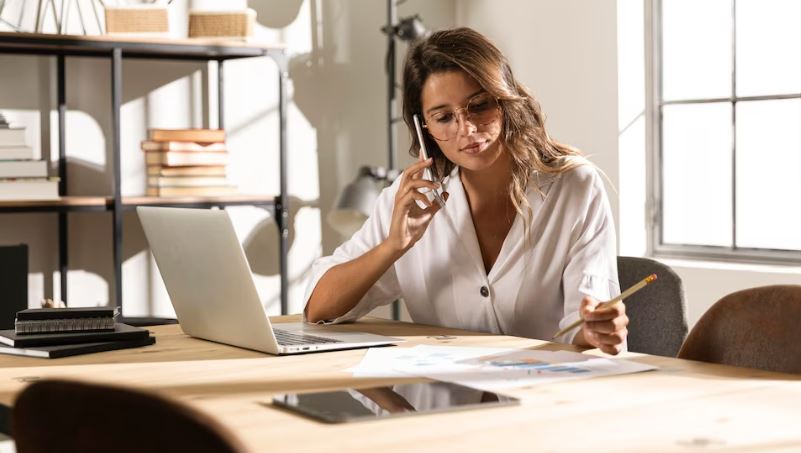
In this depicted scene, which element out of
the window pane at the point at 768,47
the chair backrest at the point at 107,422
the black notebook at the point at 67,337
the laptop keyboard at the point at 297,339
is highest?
the window pane at the point at 768,47

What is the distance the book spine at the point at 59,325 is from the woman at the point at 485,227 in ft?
1.63

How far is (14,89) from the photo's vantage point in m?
3.70

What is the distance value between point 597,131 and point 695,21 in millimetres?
524

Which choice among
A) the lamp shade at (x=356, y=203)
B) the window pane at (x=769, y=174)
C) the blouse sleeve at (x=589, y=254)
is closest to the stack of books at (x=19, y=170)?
the lamp shade at (x=356, y=203)

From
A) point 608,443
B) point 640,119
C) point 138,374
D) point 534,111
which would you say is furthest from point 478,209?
point 640,119

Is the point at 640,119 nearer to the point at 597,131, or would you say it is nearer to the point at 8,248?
the point at 597,131

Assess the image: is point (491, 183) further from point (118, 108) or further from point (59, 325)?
point (118, 108)

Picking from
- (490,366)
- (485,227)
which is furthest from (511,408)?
(485,227)

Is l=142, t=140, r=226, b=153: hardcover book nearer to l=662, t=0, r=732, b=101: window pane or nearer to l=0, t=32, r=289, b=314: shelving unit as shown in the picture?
l=0, t=32, r=289, b=314: shelving unit

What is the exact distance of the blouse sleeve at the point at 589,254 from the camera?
2.19 meters

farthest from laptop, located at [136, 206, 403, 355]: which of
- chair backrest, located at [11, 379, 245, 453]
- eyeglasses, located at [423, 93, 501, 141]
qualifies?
chair backrest, located at [11, 379, 245, 453]

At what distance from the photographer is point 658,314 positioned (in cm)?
235

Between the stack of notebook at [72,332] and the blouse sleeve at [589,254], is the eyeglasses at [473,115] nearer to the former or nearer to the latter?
the blouse sleeve at [589,254]

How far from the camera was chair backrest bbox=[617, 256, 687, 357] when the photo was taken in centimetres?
231
